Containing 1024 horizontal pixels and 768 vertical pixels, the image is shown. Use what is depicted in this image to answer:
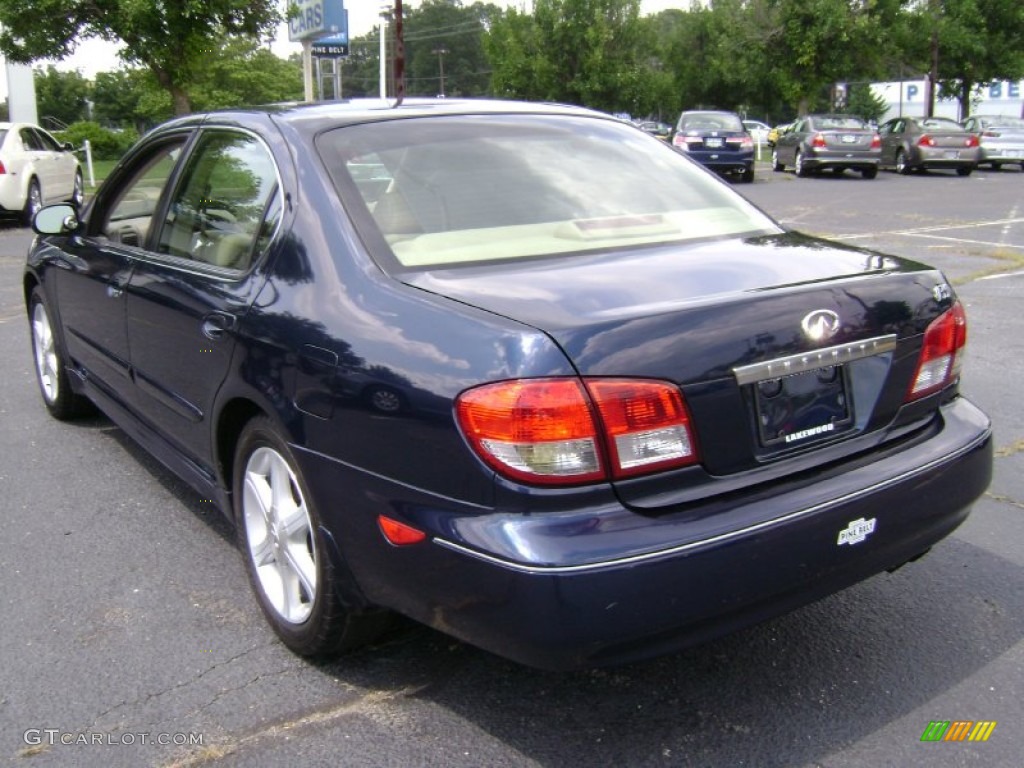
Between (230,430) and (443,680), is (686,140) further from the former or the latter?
(443,680)

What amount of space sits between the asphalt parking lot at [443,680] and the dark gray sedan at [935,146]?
2413 centimetres

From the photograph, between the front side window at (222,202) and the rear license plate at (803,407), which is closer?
the rear license plate at (803,407)

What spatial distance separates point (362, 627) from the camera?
2844mm

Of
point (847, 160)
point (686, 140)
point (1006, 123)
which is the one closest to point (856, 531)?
point (686, 140)

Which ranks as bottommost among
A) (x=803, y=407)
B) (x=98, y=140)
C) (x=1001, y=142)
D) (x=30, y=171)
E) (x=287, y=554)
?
(x=287, y=554)

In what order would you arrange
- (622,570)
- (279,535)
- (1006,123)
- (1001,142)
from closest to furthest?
(622,570) → (279,535) → (1001,142) → (1006,123)

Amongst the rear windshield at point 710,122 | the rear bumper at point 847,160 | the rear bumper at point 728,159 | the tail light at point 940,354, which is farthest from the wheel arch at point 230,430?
the rear bumper at point 847,160

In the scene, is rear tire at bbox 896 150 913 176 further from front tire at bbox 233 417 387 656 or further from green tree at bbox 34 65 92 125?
green tree at bbox 34 65 92 125

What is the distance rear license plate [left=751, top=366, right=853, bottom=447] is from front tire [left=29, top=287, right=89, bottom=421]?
3780 mm

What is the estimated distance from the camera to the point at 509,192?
3.14m

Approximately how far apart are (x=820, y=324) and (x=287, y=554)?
1.58 metres

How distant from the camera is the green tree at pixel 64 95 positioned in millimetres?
67450

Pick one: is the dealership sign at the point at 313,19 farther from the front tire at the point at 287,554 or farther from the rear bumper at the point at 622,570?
the rear bumper at the point at 622,570

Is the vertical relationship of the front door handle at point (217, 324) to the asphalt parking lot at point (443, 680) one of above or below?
above
